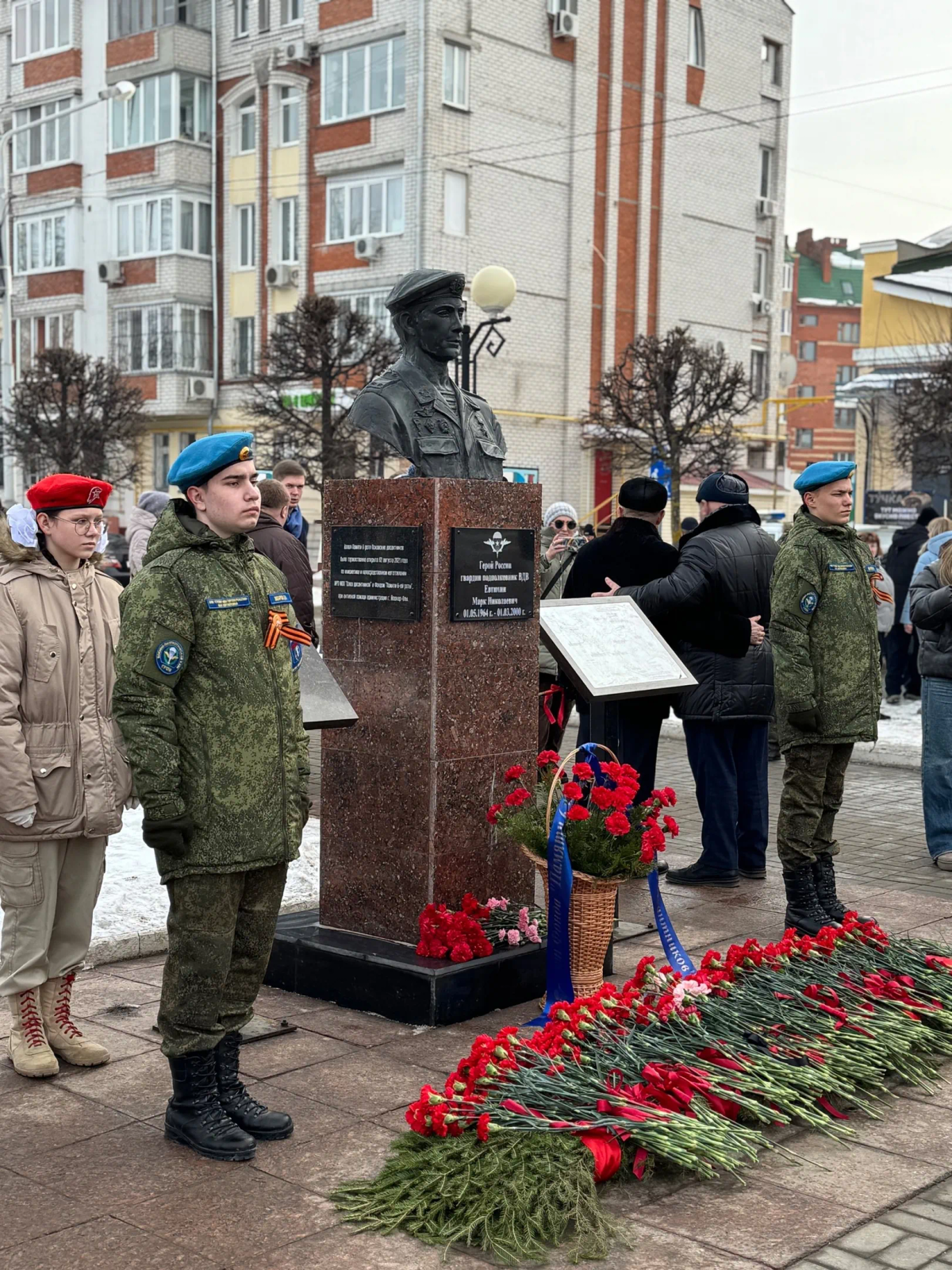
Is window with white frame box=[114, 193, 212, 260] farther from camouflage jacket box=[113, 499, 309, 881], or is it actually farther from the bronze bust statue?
camouflage jacket box=[113, 499, 309, 881]

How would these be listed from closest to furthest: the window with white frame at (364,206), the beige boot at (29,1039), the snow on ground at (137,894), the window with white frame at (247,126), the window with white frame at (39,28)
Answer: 1. the beige boot at (29,1039)
2. the snow on ground at (137,894)
3. the window with white frame at (364,206)
4. the window with white frame at (247,126)
5. the window with white frame at (39,28)

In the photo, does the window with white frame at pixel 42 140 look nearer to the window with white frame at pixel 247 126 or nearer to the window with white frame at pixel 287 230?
the window with white frame at pixel 247 126

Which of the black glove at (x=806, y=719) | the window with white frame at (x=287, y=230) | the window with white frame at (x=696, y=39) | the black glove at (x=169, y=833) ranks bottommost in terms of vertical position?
the black glove at (x=169, y=833)

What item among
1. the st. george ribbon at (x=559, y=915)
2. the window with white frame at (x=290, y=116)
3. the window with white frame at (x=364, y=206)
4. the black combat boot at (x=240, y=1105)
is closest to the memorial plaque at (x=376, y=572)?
the st. george ribbon at (x=559, y=915)

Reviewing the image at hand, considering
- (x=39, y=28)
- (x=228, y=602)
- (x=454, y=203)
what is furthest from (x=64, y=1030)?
(x=39, y=28)

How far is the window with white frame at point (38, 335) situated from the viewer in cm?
4144

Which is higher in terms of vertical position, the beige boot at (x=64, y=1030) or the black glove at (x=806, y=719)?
the black glove at (x=806, y=719)

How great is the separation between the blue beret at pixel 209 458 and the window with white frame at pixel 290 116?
3414 centimetres

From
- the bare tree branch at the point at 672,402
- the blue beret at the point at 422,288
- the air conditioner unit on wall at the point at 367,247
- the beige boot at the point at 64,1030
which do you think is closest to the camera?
the beige boot at the point at 64,1030

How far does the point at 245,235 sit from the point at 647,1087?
3649 cm

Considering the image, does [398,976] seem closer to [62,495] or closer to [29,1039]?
[29,1039]

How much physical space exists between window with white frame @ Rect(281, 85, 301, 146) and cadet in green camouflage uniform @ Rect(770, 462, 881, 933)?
106ft

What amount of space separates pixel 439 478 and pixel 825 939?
2268 mm

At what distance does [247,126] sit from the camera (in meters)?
38.3
